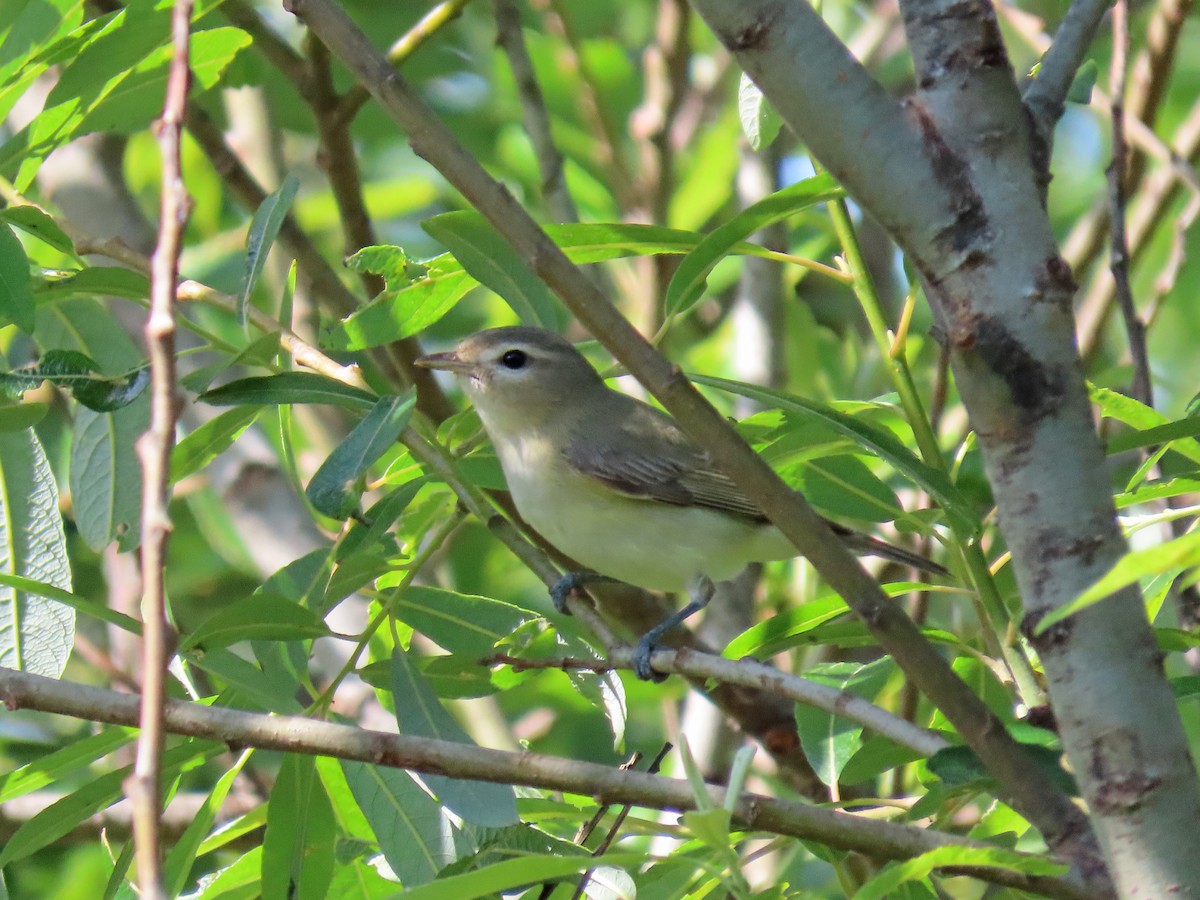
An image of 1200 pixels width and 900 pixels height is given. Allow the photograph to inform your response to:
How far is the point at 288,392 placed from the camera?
245cm

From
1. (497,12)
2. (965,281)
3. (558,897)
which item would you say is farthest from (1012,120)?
(497,12)

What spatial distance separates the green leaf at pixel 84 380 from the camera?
2.32 metres

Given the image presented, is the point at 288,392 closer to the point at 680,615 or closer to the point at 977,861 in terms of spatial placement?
the point at 977,861

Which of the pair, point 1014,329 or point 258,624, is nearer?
point 1014,329

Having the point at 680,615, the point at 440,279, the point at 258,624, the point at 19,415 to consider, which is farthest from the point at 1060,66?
the point at 680,615

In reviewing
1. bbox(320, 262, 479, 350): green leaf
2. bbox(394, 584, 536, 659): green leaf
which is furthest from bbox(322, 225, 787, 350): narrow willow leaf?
bbox(394, 584, 536, 659): green leaf

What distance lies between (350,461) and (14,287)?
0.69 m

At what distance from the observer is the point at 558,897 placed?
94.9 inches

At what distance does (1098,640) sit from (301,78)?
3027 millimetres

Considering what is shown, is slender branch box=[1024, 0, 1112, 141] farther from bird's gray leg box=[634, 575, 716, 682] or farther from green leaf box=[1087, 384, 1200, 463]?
bird's gray leg box=[634, 575, 716, 682]

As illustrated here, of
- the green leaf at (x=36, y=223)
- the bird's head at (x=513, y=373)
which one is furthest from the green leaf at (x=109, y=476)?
the bird's head at (x=513, y=373)

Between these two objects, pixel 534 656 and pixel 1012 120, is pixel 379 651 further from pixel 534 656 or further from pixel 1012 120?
pixel 1012 120

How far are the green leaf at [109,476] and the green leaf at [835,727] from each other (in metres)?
1.38

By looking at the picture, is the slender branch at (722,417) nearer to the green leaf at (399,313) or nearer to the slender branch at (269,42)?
the green leaf at (399,313)
